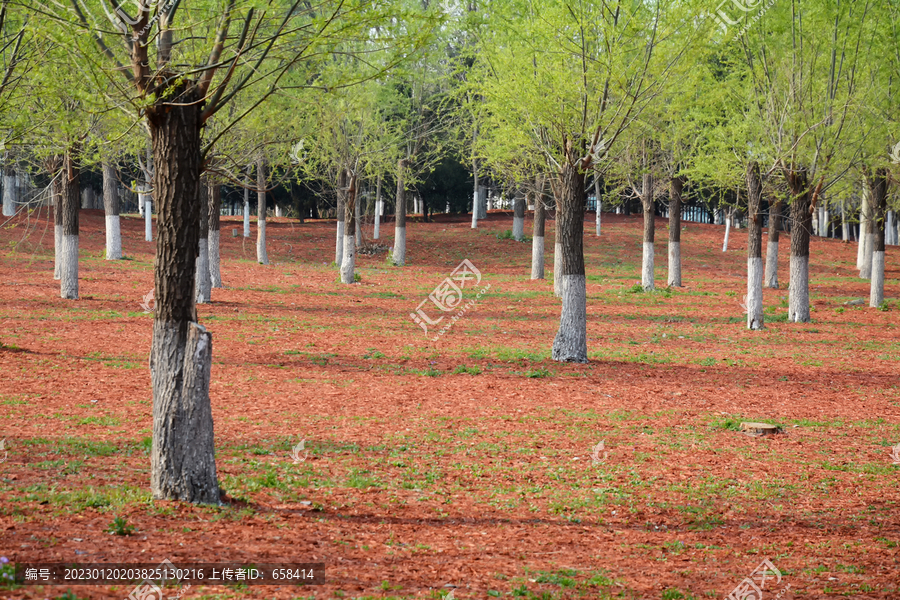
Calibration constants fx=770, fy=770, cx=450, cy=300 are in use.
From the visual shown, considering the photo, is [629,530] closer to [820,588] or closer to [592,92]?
[820,588]

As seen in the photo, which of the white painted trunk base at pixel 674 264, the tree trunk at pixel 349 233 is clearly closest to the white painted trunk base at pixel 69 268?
the tree trunk at pixel 349 233

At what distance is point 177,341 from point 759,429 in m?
7.17

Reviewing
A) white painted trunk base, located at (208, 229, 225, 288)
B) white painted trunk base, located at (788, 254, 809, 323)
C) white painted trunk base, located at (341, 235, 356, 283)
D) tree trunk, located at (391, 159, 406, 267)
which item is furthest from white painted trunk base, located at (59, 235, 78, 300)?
white painted trunk base, located at (788, 254, 809, 323)

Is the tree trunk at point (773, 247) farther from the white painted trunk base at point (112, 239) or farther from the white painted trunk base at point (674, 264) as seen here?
the white painted trunk base at point (112, 239)

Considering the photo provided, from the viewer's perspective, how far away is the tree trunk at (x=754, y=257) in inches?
743

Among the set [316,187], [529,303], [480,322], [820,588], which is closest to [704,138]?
[529,303]

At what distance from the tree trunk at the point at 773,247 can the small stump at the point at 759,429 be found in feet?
50.4

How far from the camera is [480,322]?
19.3 meters

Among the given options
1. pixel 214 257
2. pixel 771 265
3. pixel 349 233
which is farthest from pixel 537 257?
pixel 214 257

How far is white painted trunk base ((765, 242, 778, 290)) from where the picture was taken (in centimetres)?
2716

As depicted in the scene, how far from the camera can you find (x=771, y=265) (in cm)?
2808

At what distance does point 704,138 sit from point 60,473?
21688 millimetres

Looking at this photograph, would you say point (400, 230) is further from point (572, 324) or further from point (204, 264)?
point (572, 324)

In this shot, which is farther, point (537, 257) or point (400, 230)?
point (400, 230)
